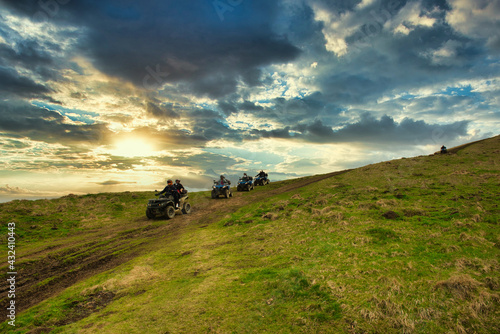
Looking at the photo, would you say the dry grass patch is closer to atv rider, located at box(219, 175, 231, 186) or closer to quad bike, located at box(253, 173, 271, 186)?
atv rider, located at box(219, 175, 231, 186)

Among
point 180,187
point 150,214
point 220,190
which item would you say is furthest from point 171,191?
point 220,190

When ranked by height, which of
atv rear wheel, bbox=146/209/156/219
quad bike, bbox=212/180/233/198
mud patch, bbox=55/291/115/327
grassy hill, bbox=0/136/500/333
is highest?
quad bike, bbox=212/180/233/198

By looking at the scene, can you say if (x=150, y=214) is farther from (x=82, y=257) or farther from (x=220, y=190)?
(x=220, y=190)

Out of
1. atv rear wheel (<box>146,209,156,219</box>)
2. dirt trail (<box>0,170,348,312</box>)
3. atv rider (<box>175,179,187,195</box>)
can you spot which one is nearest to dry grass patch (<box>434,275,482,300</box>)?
dirt trail (<box>0,170,348,312</box>)

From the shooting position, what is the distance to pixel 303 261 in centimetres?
782

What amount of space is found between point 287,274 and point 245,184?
30611 millimetres

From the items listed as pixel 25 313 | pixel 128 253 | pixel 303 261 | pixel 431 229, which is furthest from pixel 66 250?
pixel 431 229

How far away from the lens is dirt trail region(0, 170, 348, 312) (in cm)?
912

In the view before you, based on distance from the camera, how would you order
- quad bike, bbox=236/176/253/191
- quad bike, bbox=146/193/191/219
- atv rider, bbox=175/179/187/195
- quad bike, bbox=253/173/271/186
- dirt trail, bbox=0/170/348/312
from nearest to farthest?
dirt trail, bbox=0/170/348/312 → quad bike, bbox=146/193/191/219 → atv rider, bbox=175/179/187/195 → quad bike, bbox=236/176/253/191 → quad bike, bbox=253/173/271/186

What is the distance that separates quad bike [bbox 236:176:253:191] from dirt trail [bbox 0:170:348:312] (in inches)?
742

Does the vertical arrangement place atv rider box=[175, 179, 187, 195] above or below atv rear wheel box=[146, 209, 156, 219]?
above

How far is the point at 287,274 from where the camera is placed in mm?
6723

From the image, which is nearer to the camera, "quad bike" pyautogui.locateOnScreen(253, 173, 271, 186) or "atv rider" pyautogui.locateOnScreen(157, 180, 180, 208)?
"atv rider" pyautogui.locateOnScreen(157, 180, 180, 208)

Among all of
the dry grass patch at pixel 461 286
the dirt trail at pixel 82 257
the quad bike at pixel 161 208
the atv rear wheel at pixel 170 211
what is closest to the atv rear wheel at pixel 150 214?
the quad bike at pixel 161 208
